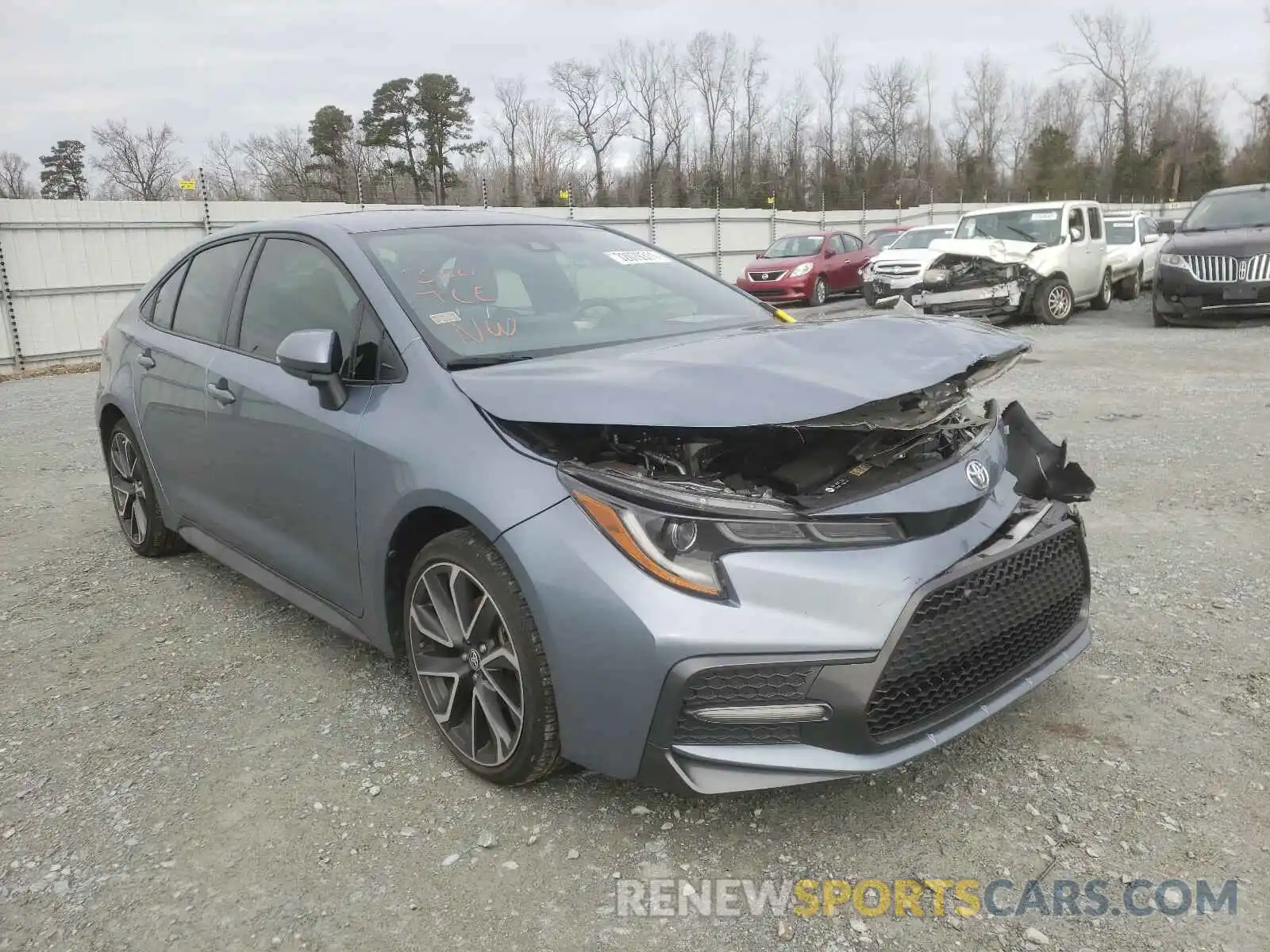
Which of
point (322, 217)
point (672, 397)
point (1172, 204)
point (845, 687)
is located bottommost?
point (845, 687)

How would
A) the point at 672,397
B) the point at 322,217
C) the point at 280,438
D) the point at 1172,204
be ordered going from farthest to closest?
1. the point at 1172,204
2. the point at 322,217
3. the point at 280,438
4. the point at 672,397

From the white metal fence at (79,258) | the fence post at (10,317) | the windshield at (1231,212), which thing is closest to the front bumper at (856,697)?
the white metal fence at (79,258)

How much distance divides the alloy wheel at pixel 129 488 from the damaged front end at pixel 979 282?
10647mm

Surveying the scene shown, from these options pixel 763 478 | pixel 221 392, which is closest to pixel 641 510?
pixel 763 478

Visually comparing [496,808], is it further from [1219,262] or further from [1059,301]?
[1059,301]

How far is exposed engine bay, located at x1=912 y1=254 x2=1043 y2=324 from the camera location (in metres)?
12.8

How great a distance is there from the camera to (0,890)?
222 centimetres

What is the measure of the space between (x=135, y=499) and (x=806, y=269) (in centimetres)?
1557

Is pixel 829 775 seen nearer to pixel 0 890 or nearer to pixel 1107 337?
pixel 0 890

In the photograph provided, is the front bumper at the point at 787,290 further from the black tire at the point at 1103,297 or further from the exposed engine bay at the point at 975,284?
the exposed engine bay at the point at 975,284

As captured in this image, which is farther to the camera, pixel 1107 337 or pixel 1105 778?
pixel 1107 337

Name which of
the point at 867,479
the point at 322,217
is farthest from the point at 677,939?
the point at 322,217

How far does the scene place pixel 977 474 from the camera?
2451 mm

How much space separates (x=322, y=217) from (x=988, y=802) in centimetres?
297
